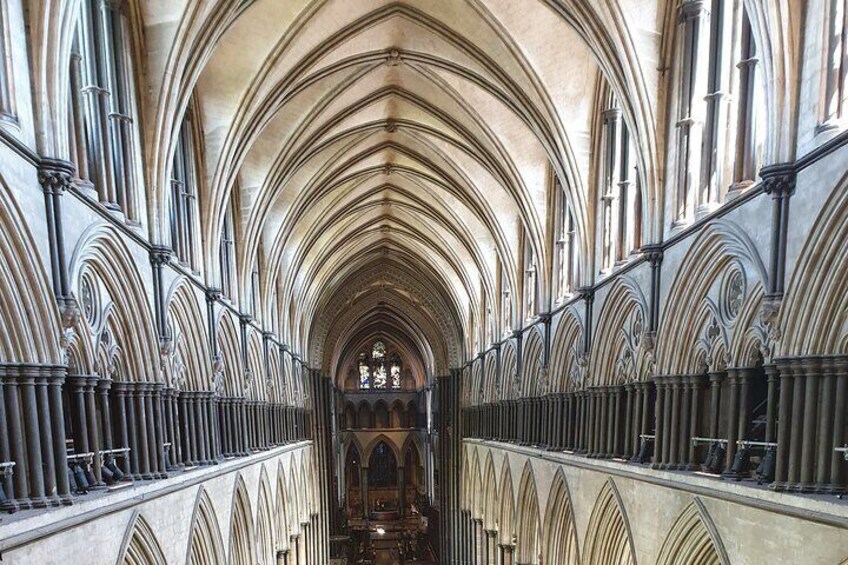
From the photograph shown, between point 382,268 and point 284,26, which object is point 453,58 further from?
point 382,268

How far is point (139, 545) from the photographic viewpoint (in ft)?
31.4

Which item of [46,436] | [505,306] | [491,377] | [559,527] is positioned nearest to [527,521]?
[559,527]

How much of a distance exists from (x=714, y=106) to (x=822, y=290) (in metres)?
3.84

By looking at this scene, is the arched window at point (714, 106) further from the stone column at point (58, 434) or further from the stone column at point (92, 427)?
the stone column at point (92, 427)

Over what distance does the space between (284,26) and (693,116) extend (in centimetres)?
874

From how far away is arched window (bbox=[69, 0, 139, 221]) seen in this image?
9055 mm

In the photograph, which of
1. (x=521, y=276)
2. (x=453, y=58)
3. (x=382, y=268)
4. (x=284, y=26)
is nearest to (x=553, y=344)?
(x=521, y=276)

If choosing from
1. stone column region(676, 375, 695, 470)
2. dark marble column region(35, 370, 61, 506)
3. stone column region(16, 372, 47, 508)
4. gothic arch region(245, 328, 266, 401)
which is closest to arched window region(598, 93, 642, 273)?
stone column region(676, 375, 695, 470)

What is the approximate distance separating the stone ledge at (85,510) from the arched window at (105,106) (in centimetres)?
418

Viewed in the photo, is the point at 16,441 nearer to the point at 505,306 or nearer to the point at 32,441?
the point at 32,441

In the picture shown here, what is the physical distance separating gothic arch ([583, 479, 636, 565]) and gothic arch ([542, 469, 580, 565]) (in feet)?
5.34

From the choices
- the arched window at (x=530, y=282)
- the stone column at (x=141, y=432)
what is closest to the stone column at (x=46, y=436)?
the stone column at (x=141, y=432)

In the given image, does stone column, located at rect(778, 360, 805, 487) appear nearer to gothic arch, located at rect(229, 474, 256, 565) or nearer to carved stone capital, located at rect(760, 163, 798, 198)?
carved stone capital, located at rect(760, 163, 798, 198)

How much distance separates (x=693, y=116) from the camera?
1022 cm
